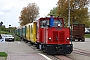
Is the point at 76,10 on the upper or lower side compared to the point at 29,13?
lower

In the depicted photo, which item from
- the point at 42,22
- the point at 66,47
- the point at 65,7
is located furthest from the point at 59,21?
the point at 65,7

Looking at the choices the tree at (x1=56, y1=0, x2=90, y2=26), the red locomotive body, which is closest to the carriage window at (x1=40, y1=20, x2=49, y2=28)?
the red locomotive body

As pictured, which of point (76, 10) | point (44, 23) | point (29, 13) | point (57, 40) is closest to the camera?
point (57, 40)

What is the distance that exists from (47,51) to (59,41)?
4.43 feet

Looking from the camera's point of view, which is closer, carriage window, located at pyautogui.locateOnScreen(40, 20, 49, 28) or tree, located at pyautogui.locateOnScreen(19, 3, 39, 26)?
carriage window, located at pyautogui.locateOnScreen(40, 20, 49, 28)

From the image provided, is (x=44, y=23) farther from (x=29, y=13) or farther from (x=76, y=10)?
(x=29, y=13)

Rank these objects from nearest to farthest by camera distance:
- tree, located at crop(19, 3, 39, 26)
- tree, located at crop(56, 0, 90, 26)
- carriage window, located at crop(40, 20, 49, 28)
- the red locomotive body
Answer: the red locomotive body → carriage window, located at crop(40, 20, 49, 28) → tree, located at crop(56, 0, 90, 26) → tree, located at crop(19, 3, 39, 26)

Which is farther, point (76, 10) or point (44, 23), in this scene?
point (76, 10)

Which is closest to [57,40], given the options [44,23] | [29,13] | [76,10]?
[44,23]

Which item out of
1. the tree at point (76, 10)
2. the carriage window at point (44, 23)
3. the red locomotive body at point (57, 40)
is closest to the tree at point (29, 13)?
the tree at point (76, 10)

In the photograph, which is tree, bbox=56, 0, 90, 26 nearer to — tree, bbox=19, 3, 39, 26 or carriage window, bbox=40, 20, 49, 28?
tree, bbox=19, 3, 39, 26

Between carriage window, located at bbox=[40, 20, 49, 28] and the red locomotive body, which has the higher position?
carriage window, located at bbox=[40, 20, 49, 28]

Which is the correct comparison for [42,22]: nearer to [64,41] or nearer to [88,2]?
[64,41]

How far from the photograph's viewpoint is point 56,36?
75.3ft
